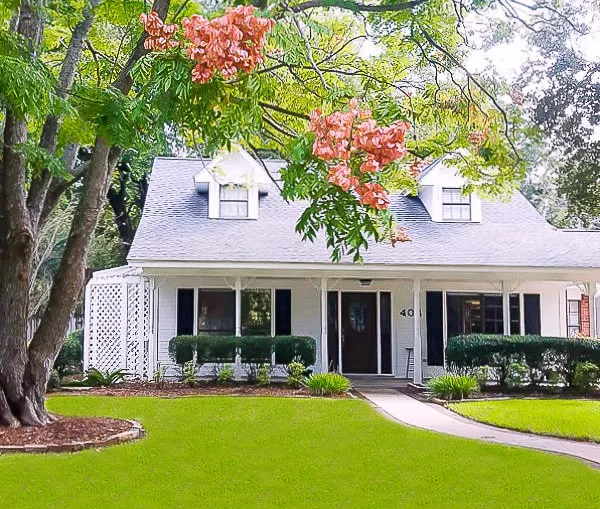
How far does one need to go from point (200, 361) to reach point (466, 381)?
553 centimetres

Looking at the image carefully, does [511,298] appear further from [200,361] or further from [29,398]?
[29,398]

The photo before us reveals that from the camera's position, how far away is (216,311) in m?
17.3

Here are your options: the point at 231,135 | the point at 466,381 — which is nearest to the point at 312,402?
the point at 466,381

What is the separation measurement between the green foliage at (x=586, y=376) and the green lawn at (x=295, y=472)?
6.05m

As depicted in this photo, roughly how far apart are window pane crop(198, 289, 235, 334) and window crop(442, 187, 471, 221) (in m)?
5.77

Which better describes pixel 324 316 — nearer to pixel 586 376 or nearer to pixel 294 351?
pixel 294 351

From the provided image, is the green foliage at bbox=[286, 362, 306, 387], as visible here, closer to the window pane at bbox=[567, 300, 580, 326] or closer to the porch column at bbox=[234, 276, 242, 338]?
the porch column at bbox=[234, 276, 242, 338]

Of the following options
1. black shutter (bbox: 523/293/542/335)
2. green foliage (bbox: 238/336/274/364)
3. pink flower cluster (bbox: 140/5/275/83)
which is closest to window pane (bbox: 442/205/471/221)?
black shutter (bbox: 523/293/542/335)

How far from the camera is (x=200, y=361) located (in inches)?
616

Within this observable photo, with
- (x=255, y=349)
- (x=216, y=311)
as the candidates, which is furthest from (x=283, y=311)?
(x=255, y=349)

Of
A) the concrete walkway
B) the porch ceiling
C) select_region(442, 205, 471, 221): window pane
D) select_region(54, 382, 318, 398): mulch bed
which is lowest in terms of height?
the concrete walkway

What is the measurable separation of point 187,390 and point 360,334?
4917mm

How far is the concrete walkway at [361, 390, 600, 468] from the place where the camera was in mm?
9008

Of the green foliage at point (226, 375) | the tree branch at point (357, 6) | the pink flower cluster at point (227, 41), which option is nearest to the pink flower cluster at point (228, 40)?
the pink flower cluster at point (227, 41)
